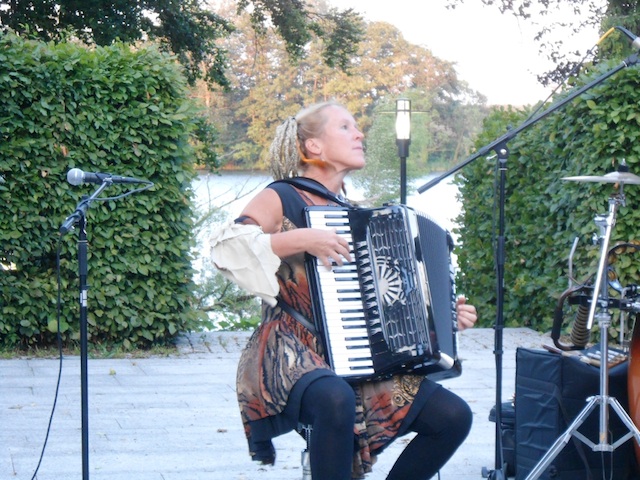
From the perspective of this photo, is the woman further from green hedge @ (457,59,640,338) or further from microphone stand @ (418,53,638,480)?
green hedge @ (457,59,640,338)

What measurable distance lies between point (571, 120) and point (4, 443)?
4555 mm

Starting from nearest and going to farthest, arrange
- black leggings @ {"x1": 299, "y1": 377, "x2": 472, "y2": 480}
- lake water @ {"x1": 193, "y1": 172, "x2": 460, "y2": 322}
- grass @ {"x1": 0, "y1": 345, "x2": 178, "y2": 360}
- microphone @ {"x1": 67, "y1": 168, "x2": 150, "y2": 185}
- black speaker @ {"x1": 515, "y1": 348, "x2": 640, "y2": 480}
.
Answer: black leggings @ {"x1": 299, "y1": 377, "x2": 472, "y2": 480} < microphone @ {"x1": 67, "y1": 168, "x2": 150, "y2": 185} < black speaker @ {"x1": 515, "y1": 348, "x2": 640, "y2": 480} < grass @ {"x1": 0, "y1": 345, "x2": 178, "y2": 360} < lake water @ {"x1": 193, "y1": 172, "x2": 460, "y2": 322}

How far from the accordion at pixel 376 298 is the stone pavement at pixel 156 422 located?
1377mm

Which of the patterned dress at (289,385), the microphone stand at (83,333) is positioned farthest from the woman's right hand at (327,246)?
the microphone stand at (83,333)

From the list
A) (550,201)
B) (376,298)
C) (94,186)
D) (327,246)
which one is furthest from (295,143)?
(550,201)

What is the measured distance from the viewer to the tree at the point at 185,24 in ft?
37.7

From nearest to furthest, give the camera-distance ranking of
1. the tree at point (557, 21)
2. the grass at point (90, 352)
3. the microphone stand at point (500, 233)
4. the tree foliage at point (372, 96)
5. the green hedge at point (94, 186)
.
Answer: the microphone stand at point (500, 233), the green hedge at point (94, 186), the grass at point (90, 352), the tree at point (557, 21), the tree foliage at point (372, 96)

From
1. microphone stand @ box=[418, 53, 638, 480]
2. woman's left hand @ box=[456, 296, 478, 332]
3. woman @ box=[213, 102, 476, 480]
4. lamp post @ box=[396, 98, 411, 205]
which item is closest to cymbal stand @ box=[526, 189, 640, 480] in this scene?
microphone stand @ box=[418, 53, 638, 480]

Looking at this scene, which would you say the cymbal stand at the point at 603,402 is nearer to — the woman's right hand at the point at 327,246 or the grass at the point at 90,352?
the woman's right hand at the point at 327,246

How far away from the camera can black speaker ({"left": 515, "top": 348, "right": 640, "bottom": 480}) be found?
3861 millimetres

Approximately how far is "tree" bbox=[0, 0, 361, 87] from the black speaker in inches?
314

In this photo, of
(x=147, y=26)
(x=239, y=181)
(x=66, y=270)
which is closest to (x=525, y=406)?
(x=66, y=270)

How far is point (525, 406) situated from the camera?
401 centimetres

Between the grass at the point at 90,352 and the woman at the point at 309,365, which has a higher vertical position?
the woman at the point at 309,365
